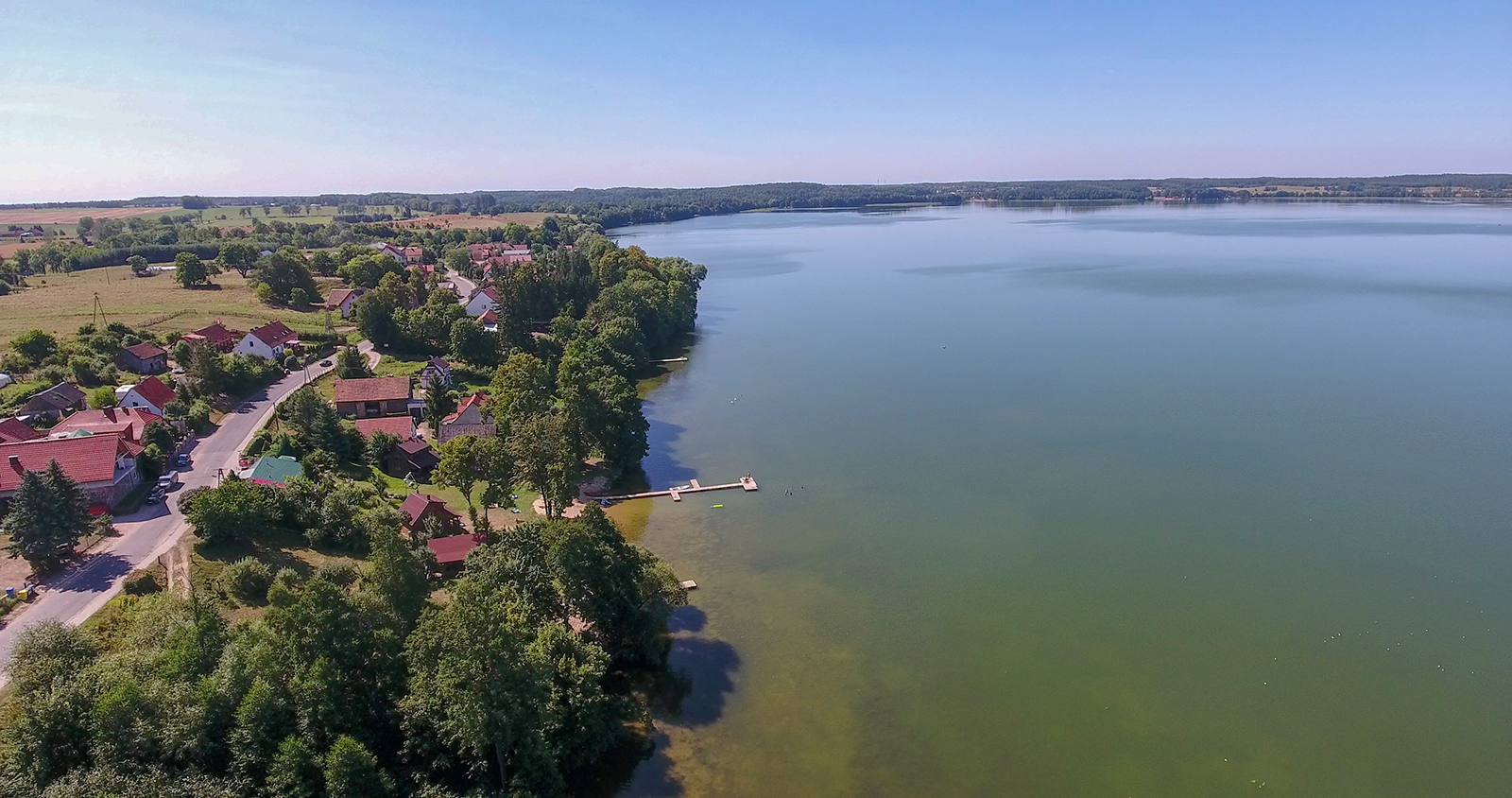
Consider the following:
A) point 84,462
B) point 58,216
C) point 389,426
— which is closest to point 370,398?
point 389,426

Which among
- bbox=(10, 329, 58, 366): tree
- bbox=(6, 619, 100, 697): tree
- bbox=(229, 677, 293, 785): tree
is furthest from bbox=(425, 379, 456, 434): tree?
bbox=(229, 677, 293, 785): tree

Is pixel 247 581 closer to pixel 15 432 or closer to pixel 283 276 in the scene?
pixel 15 432

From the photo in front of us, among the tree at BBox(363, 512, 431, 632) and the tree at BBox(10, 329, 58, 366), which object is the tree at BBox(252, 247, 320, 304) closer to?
the tree at BBox(10, 329, 58, 366)

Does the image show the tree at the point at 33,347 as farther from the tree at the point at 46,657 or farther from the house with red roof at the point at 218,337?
the tree at the point at 46,657

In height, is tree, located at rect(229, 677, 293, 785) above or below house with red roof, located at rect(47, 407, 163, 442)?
below

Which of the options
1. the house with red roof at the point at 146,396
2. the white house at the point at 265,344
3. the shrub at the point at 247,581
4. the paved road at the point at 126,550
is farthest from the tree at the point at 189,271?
the shrub at the point at 247,581

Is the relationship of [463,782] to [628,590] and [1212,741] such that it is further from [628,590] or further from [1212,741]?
[1212,741]
